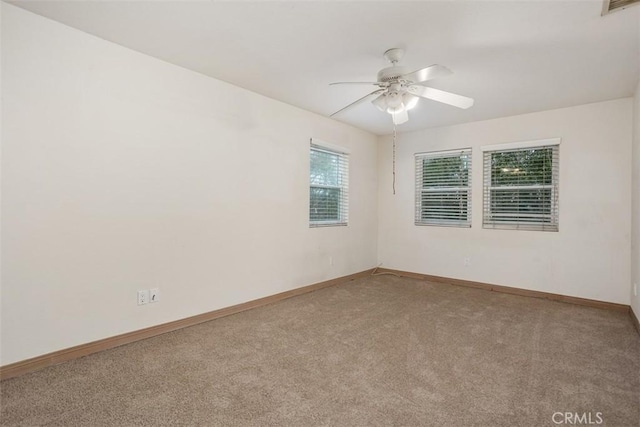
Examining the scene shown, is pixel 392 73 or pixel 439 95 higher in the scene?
pixel 392 73

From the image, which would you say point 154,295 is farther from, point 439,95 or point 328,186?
point 439,95

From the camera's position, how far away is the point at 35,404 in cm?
178

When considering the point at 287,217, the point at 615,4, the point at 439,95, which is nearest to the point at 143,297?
the point at 287,217

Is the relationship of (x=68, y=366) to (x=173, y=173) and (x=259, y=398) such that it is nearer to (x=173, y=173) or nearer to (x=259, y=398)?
(x=259, y=398)

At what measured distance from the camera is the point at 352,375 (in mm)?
2105

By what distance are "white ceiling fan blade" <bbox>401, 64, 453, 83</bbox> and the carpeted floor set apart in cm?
199

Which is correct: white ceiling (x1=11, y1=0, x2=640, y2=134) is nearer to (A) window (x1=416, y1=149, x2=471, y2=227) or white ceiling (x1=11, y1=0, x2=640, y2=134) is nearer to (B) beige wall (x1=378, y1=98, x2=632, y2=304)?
(B) beige wall (x1=378, y1=98, x2=632, y2=304)

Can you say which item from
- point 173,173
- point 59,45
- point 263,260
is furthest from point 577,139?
point 59,45

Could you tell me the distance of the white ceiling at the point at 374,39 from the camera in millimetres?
2029

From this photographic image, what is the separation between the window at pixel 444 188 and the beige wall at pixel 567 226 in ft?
0.38

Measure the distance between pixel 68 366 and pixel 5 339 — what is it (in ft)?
1.31

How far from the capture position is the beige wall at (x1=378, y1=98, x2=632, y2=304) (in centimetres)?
359

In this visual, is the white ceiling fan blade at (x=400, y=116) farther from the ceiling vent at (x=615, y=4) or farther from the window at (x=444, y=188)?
the window at (x=444, y=188)

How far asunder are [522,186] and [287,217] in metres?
3.05
